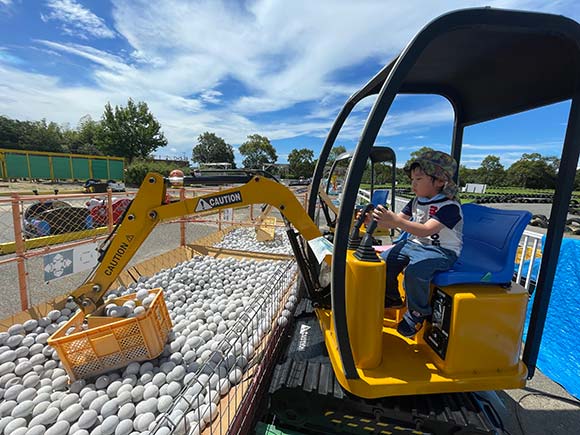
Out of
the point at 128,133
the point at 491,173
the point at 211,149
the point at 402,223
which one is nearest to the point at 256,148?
the point at 211,149

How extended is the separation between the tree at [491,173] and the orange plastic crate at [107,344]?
77573 millimetres

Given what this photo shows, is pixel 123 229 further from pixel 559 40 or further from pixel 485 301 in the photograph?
pixel 559 40

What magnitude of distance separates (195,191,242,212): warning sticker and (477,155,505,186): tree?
77.0 metres

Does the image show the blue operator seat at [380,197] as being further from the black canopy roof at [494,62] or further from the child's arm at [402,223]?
the child's arm at [402,223]

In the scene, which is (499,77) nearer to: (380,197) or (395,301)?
(395,301)

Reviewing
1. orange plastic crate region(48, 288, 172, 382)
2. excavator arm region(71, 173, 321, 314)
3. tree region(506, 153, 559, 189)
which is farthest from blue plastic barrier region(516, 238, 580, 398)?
tree region(506, 153, 559, 189)

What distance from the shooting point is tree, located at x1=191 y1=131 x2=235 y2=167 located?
7376 centimetres

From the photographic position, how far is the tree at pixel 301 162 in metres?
53.9

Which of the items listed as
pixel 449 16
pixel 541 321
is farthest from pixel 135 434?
pixel 449 16

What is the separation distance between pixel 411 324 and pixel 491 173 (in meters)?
80.5

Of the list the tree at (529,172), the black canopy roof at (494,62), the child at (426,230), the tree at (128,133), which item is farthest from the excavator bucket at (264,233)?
the tree at (529,172)

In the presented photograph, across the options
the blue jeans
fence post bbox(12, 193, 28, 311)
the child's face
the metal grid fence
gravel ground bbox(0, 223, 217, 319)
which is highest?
the child's face

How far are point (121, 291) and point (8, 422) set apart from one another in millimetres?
2138

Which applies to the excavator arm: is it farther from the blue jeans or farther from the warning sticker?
the blue jeans
